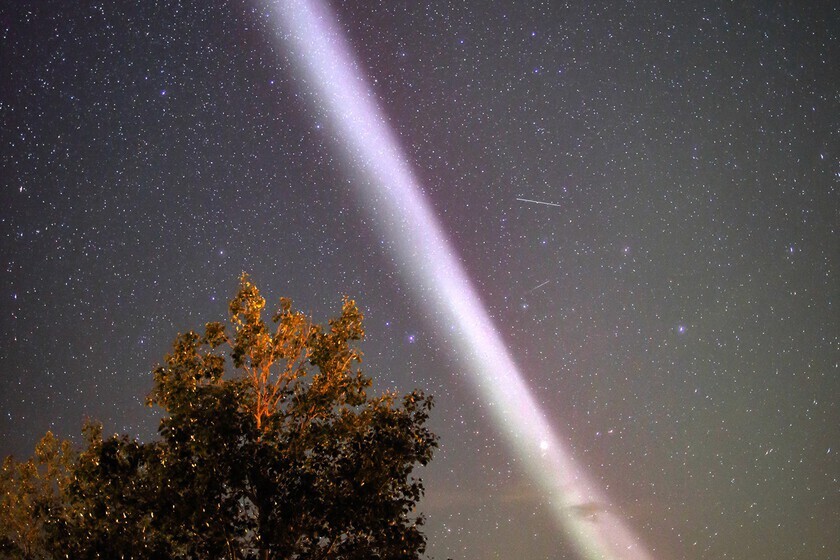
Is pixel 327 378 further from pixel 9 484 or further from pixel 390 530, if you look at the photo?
pixel 9 484

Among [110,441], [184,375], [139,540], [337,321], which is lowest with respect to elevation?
[139,540]

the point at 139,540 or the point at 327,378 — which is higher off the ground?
the point at 327,378

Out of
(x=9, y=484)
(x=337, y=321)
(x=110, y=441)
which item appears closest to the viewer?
(x=110, y=441)

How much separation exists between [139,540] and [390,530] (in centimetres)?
335

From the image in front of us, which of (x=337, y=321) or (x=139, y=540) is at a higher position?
(x=337, y=321)

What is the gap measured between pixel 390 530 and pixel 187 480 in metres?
2.83

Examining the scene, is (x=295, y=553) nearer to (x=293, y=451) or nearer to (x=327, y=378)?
(x=293, y=451)

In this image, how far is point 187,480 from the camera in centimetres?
1005

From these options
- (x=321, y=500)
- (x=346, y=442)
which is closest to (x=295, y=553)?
(x=321, y=500)

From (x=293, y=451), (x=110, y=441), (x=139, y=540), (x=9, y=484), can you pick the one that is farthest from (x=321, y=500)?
(x=9, y=484)

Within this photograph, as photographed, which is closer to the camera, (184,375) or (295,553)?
(295,553)

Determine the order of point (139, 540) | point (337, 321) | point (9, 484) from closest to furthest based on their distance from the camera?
point (139, 540)
point (337, 321)
point (9, 484)

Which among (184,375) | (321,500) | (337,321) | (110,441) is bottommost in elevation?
(321,500)

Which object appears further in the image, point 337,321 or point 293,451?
point 337,321
